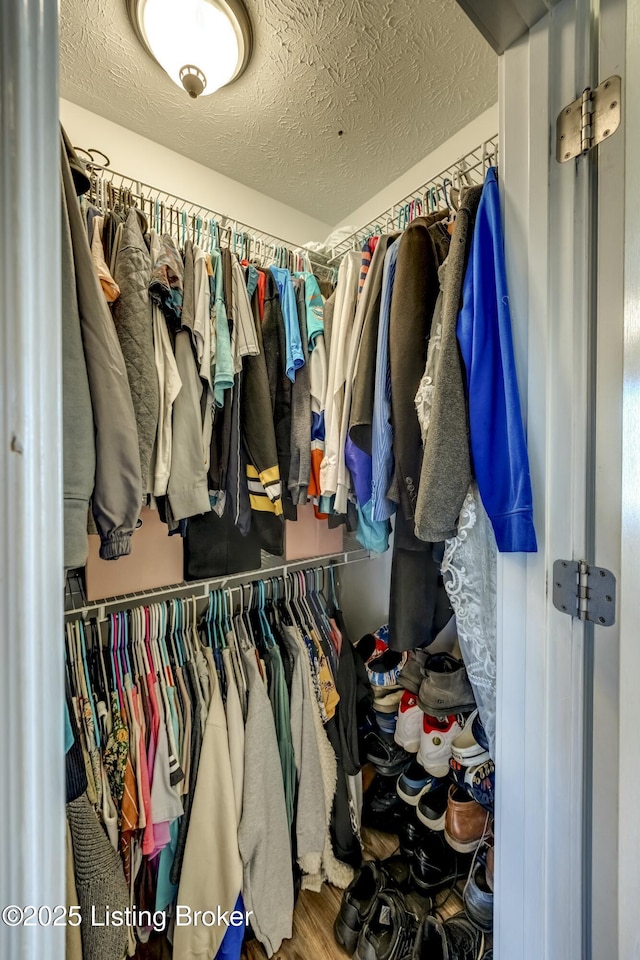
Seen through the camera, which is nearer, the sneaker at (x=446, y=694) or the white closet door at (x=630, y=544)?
the white closet door at (x=630, y=544)

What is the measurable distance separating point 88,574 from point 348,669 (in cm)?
91

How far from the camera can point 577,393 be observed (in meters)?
0.60

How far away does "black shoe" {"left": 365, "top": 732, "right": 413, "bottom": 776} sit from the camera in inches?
52.7

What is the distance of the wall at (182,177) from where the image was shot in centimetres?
126

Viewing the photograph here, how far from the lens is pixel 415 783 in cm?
125

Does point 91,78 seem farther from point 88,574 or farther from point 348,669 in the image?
point 348,669

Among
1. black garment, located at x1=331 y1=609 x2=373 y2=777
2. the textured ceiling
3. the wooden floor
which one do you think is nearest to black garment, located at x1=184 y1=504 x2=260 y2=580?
black garment, located at x1=331 y1=609 x2=373 y2=777

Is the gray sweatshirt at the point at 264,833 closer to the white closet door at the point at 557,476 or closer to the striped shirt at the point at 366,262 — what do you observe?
the white closet door at the point at 557,476

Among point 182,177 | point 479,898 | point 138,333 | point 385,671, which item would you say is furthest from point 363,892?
point 182,177

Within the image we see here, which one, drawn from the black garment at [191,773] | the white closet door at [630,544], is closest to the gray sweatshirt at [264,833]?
the black garment at [191,773]

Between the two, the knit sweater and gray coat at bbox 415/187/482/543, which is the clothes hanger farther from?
gray coat at bbox 415/187/482/543

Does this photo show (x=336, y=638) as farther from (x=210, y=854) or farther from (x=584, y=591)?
(x=584, y=591)

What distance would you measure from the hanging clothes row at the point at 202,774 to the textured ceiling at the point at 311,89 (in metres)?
1.59

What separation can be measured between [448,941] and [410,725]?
1.52 ft
